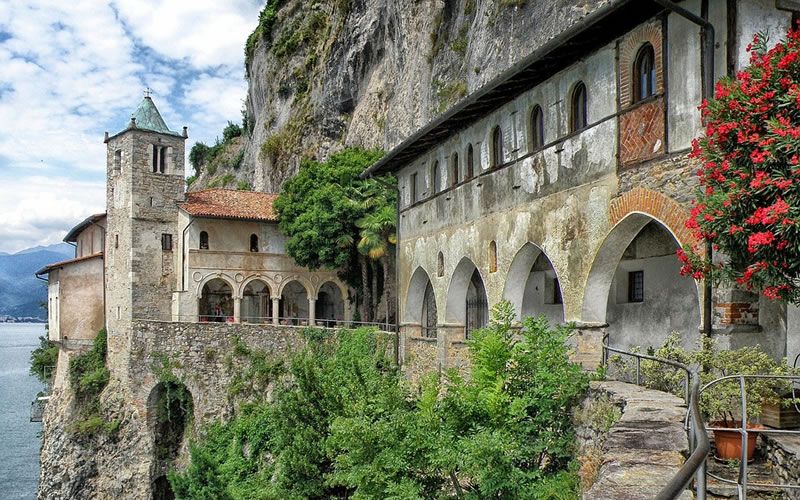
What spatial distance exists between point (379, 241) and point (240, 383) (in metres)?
8.42

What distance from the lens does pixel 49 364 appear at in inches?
1969

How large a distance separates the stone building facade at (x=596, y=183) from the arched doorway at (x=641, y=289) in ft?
0.09

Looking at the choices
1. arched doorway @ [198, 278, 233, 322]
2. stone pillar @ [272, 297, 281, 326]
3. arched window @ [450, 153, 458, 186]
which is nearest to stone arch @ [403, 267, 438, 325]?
arched window @ [450, 153, 458, 186]

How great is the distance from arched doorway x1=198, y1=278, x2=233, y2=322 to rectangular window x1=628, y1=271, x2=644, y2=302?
2714cm

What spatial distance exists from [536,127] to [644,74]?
377cm

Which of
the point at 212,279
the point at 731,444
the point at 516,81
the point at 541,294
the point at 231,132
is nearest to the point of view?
the point at 731,444

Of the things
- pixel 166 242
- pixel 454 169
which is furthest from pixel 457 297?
pixel 166 242

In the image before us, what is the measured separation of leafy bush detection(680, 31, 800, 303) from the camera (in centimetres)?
773

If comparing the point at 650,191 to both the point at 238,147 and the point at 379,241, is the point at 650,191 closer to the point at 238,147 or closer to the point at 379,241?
the point at 379,241

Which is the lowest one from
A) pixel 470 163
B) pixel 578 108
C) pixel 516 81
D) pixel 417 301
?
pixel 417 301

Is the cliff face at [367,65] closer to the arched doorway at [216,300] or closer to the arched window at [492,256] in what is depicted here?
the arched window at [492,256]

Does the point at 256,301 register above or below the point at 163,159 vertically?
below

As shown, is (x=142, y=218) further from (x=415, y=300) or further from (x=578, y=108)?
(x=578, y=108)

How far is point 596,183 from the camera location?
1309cm
